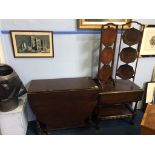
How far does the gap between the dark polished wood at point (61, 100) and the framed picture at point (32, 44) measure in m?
0.38

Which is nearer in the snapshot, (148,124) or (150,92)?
A: (148,124)

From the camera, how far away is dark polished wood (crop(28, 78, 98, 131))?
6.12 ft

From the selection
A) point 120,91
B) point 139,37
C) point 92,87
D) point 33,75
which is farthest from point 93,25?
point 33,75

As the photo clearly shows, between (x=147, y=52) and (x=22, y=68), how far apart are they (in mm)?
1843

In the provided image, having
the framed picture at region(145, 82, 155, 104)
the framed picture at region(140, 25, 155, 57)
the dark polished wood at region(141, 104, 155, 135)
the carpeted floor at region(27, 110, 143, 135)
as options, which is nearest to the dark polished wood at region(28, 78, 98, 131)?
the carpeted floor at region(27, 110, 143, 135)

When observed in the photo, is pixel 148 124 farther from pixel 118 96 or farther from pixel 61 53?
pixel 61 53

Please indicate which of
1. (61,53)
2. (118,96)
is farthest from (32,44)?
(118,96)

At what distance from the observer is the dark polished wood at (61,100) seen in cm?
187

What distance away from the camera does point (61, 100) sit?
6.30 ft

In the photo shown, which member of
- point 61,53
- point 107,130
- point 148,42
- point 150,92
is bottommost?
point 107,130

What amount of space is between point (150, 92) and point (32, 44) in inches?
79.2

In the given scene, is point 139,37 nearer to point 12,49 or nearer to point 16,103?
point 12,49

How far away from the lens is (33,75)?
2.17m
